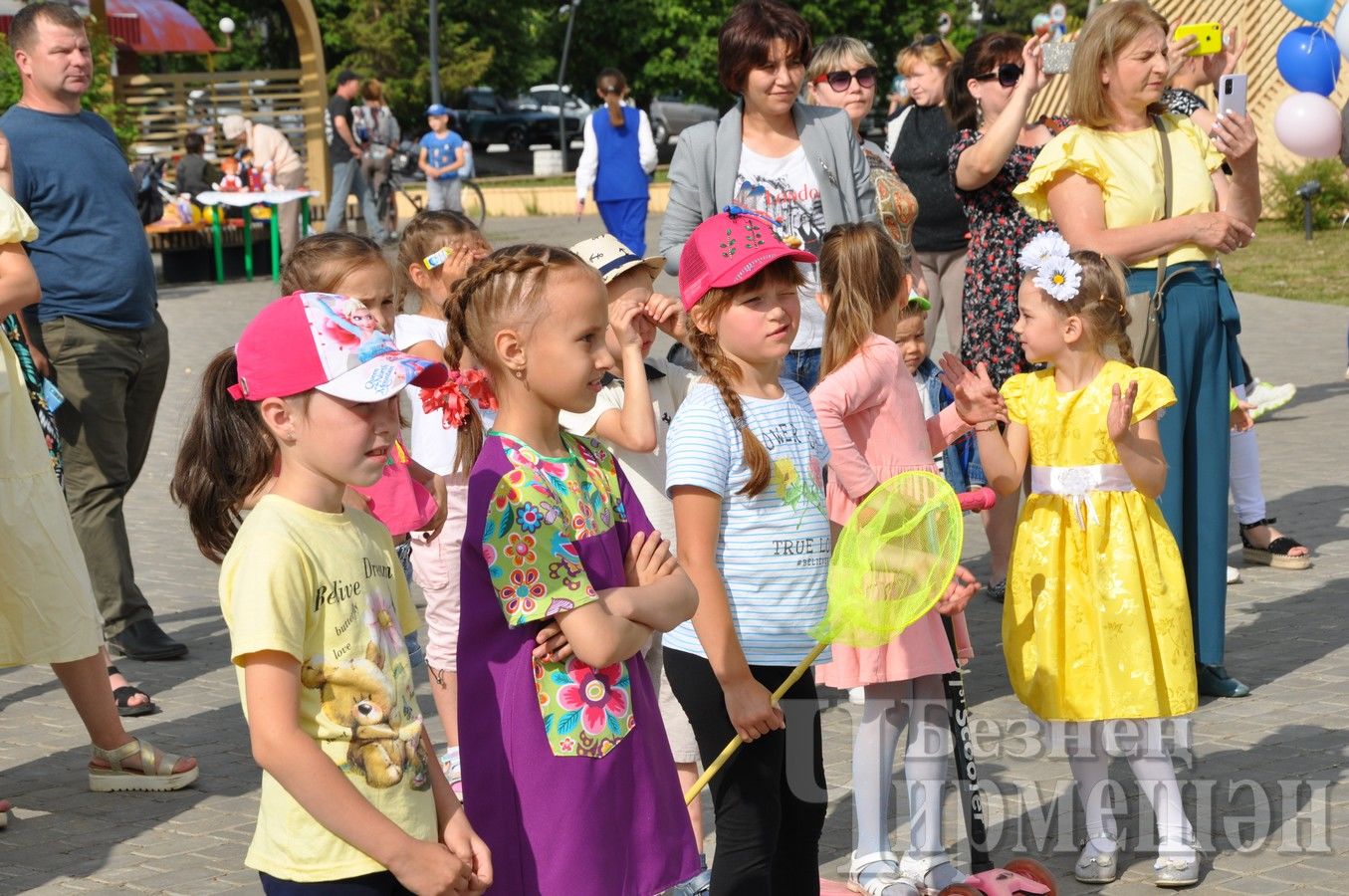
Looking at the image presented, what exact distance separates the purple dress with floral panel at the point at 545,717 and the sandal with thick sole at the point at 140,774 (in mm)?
2665

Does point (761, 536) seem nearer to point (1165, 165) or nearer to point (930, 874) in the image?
point (930, 874)

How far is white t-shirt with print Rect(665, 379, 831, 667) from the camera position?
3584mm

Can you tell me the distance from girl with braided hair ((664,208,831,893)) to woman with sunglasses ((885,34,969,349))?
4.51 metres

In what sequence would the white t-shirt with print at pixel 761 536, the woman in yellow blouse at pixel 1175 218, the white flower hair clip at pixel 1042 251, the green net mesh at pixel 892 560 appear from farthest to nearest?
the woman in yellow blouse at pixel 1175 218
the white flower hair clip at pixel 1042 251
the white t-shirt with print at pixel 761 536
the green net mesh at pixel 892 560

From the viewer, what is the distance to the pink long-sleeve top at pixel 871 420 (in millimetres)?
4375

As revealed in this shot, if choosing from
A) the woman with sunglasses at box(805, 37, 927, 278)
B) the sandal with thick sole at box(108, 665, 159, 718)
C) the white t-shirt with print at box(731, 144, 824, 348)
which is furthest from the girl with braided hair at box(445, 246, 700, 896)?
the woman with sunglasses at box(805, 37, 927, 278)

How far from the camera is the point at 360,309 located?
112 inches

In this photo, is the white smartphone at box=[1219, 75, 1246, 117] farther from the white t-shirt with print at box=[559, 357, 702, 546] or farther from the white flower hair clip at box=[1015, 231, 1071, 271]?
the white t-shirt with print at box=[559, 357, 702, 546]

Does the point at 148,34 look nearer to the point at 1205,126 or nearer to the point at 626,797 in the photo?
the point at 1205,126

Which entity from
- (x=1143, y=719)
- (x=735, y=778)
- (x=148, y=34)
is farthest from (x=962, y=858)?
(x=148, y=34)

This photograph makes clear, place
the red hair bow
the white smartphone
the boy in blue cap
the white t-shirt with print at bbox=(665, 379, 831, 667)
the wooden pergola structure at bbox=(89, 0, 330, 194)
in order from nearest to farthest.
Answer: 1. the red hair bow
2. the white t-shirt with print at bbox=(665, 379, 831, 667)
3. the white smartphone
4. the boy in blue cap
5. the wooden pergola structure at bbox=(89, 0, 330, 194)

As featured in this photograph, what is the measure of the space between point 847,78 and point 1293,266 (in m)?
13.9

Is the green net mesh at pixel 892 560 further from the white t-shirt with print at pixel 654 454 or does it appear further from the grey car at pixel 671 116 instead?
the grey car at pixel 671 116

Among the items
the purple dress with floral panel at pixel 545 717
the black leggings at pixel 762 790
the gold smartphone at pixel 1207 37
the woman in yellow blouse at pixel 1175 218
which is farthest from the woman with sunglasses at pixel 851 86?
the purple dress with floral panel at pixel 545 717
